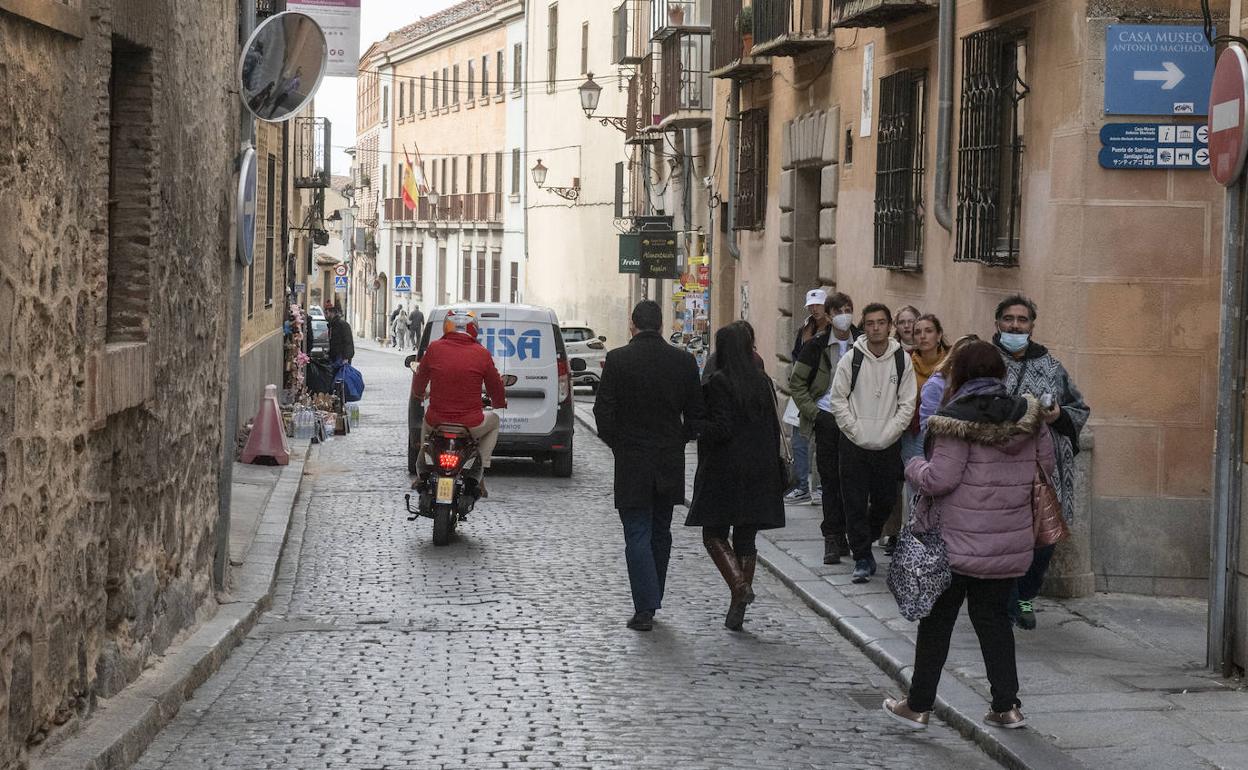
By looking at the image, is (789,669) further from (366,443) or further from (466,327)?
(366,443)

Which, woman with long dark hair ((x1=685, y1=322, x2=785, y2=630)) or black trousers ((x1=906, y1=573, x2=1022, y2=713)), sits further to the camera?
woman with long dark hair ((x1=685, y1=322, x2=785, y2=630))

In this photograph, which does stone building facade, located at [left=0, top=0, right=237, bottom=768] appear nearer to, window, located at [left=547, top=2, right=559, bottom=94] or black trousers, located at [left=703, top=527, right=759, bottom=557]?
black trousers, located at [left=703, top=527, right=759, bottom=557]

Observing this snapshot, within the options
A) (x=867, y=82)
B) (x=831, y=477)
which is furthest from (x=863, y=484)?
(x=867, y=82)

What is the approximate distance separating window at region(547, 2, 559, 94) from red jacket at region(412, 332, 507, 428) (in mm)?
37108

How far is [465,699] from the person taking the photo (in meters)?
8.14

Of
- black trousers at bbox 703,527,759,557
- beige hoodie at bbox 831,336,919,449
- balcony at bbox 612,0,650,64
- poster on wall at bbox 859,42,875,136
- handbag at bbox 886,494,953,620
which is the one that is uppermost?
balcony at bbox 612,0,650,64

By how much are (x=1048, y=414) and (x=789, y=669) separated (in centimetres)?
209

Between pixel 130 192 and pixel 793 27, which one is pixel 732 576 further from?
pixel 793 27

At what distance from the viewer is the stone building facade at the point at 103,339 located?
595 centimetres

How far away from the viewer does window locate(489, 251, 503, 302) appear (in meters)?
57.3

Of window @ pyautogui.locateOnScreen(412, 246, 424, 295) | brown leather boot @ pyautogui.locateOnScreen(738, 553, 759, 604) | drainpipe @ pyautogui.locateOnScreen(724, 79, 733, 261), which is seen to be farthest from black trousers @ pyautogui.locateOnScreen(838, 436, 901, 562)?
window @ pyautogui.locateOnScreen(412, 246, 424, 295)

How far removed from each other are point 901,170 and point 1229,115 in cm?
698

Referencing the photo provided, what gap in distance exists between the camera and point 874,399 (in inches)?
446

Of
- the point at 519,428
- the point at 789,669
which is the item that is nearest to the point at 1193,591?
the point at 789,669
